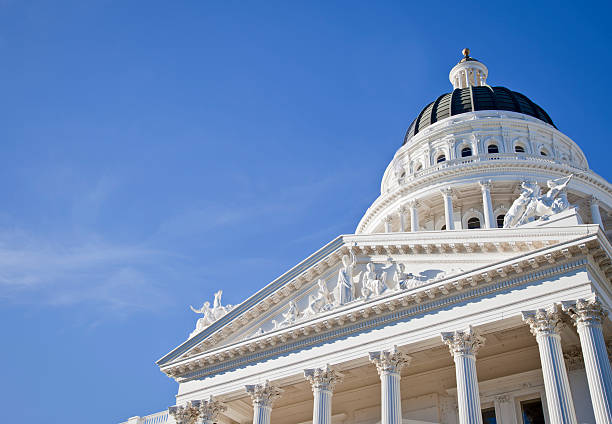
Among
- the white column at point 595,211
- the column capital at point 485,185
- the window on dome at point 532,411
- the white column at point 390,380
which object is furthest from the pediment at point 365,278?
the white column at point 595,211

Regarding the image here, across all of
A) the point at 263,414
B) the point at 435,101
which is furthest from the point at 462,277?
the point at 435,101

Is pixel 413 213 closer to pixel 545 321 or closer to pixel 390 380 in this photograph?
pixel 390 380

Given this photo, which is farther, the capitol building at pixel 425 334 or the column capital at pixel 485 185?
the column capital at pixel 485 185

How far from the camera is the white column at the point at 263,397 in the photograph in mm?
28141

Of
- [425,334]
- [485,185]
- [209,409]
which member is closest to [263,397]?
[209,409]

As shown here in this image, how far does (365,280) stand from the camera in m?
28.2

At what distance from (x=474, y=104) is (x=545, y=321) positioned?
34.9 metres

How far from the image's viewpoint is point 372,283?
27625mm

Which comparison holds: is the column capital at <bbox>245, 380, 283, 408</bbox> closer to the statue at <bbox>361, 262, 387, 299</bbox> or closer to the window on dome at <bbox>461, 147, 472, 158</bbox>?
the statue at <bbox>361, 262, 387, 299</bbox>

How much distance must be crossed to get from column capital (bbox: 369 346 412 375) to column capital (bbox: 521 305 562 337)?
5008 millimetres

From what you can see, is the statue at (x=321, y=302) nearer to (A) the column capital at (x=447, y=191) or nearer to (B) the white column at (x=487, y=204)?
(B) the white column at (x=487, y=204)

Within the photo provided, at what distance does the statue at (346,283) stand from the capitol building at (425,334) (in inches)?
1.9

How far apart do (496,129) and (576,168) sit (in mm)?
6353

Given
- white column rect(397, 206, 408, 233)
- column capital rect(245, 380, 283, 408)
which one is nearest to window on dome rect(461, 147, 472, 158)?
white column rect(397, 206, 408, 233)
